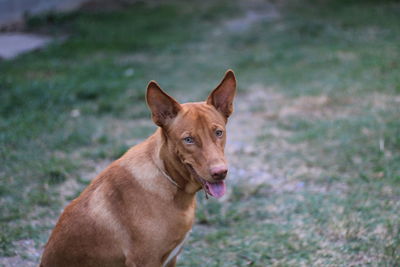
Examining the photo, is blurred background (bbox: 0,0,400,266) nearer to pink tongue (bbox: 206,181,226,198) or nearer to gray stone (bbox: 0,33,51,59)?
gray stone (bbox: 0,33,51,59)

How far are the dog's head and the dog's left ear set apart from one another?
12cm

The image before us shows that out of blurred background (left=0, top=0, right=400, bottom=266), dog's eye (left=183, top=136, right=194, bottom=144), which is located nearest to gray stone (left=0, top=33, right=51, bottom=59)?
blurred background (left=0, top=0, right=400, bottom=266)

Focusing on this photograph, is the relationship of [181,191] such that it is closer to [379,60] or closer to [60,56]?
[379,60]

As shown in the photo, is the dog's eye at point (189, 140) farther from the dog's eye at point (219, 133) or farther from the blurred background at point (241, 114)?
the blurred background at point (241, 114)

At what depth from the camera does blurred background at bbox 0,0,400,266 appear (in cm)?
437

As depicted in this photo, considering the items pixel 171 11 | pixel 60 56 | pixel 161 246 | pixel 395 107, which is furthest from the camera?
pixel 171 11

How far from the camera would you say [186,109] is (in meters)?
3.18

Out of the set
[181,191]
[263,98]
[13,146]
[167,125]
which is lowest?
[263,98]

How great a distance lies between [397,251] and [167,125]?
213 centimetres

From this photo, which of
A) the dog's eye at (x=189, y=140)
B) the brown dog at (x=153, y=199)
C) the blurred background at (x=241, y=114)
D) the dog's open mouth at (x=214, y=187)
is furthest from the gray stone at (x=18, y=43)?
the dog's open mouth at (x=214, y=187)

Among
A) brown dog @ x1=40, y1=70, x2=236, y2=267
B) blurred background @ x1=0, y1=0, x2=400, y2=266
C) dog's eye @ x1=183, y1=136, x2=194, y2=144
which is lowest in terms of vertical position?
blurred background @ x1=0, y1=0, x2=400, y2=266

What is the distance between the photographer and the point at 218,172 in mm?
2924

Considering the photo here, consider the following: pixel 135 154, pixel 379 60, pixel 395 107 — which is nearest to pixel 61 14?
pixel 379 60

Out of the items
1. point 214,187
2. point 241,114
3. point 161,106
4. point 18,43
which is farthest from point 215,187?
point 18,43
